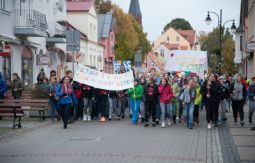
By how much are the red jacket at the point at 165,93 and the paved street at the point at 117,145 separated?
3.43 ft

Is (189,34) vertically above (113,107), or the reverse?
(189,34)

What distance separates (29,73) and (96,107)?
39.5 ft

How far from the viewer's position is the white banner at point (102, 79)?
21.5 meters

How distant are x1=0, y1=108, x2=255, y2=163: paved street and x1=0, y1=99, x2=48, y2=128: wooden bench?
0.78m

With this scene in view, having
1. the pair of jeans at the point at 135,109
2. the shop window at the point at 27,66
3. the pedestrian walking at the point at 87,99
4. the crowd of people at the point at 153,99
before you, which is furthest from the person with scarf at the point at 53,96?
the shop window at the point at 27,66

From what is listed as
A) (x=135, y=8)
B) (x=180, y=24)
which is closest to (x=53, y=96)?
(x=135, y=8)

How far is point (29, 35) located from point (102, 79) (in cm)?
959

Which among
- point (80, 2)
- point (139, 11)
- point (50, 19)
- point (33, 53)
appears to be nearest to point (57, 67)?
point (50, 19)

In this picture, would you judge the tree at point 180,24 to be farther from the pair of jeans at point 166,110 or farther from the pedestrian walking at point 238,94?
the pair of jeans at point 166,110

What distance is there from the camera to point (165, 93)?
19188 millimetres

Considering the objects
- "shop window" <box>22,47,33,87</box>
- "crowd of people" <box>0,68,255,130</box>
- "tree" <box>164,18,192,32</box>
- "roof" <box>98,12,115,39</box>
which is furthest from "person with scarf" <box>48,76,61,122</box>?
"tree" <box>164,18,192,32</box>

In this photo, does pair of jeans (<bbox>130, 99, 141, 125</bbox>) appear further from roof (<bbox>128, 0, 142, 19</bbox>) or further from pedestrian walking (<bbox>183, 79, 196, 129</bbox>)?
roof (<bbox>128, 0, 142, 19</bbox>)

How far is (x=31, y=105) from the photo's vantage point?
66.0ft

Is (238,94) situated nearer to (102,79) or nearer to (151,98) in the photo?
(151,98)
